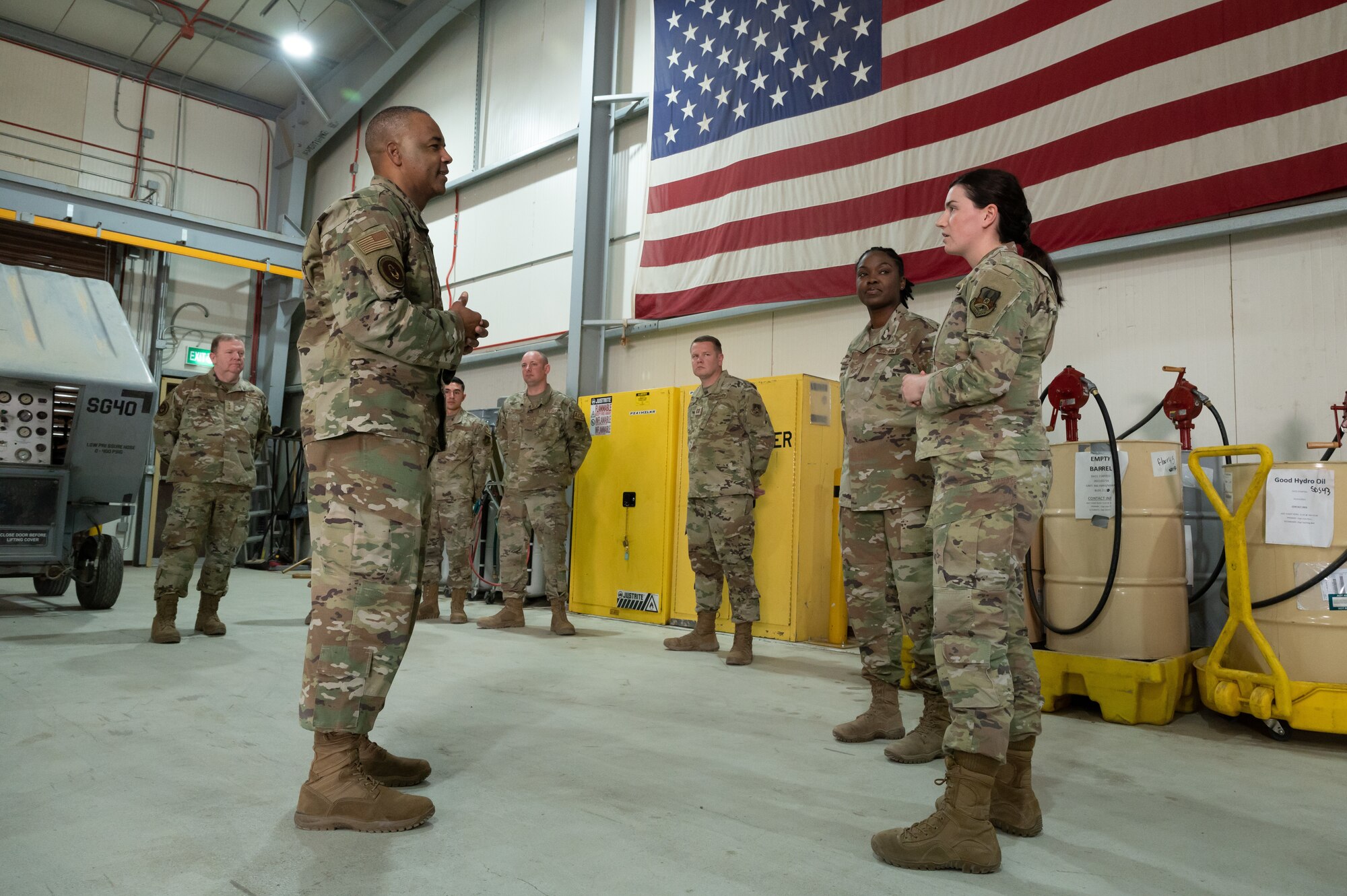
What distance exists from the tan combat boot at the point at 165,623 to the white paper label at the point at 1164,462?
468 cm

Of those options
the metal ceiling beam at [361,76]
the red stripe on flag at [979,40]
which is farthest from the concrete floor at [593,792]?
the metal ceiling beam at [361,76]

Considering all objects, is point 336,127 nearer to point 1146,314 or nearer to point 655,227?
point 655,227

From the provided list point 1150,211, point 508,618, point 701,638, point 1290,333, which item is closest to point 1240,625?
point 1290,333

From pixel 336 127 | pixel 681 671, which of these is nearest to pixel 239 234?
pixel 336 127

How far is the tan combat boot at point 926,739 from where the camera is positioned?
2480 millimetres

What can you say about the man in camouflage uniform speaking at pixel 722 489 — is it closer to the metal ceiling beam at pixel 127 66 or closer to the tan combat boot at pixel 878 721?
the tan combat boot at pixel 878 721

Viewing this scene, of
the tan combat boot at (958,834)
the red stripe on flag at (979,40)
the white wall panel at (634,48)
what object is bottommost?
the tan combat boot at (958,834)

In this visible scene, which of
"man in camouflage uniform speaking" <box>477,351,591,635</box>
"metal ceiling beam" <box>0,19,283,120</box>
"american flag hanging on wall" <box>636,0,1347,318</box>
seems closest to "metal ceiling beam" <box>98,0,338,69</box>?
"metal ceiling beam" <box>0,19,283,120</box>

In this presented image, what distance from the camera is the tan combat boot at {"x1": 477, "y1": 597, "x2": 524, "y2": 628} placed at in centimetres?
520

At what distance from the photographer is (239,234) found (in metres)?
9.94

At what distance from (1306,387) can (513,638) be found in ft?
13.9

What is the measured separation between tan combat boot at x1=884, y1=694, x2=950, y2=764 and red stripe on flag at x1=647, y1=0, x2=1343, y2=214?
3.59 meters

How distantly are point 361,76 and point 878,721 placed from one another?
409 inches

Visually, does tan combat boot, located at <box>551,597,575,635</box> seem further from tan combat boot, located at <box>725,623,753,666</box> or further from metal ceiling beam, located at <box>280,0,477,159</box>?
metal ceiling beam, located at <box>280,0,477,159</box>
